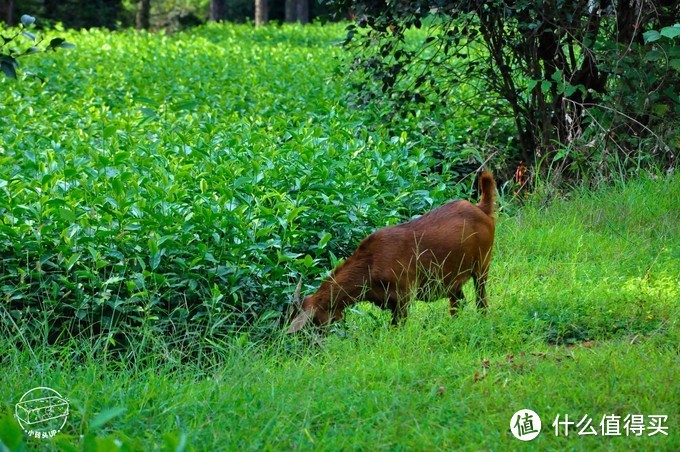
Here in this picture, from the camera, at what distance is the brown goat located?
5465mm

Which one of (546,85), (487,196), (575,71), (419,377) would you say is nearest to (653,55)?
(546,85)

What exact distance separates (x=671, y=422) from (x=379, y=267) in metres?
2.10

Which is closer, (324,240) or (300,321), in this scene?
(300,321)

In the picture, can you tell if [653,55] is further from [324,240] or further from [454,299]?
[324,240]

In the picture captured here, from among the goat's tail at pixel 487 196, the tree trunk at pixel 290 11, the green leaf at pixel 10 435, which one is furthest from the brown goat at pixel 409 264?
the tree trunk at pixel 290 11

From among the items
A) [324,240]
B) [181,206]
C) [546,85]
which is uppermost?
[546,85]

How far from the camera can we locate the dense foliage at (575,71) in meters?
8.15

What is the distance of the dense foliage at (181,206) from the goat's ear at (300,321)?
326mm

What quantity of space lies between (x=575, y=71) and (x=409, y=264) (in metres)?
4.03

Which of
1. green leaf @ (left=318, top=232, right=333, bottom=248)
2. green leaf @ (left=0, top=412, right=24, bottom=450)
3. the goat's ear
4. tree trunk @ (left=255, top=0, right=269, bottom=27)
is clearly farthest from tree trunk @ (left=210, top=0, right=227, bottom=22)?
green leaf @ (left=0, top=412, right=24, bottom=450)

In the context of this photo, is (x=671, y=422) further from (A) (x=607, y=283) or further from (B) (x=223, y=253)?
(B) (x=223, y=253)

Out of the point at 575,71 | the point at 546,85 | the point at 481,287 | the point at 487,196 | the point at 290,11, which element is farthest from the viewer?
the point at 290,11

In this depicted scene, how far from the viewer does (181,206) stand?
6.31 metres

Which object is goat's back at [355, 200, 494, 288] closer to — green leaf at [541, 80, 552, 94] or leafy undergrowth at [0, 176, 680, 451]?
leafy undergrowth at [0, 176, 680, 451]
